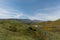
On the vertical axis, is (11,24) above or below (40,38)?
above

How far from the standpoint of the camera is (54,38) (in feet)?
35.5

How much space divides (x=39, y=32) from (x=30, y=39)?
140 centimetres

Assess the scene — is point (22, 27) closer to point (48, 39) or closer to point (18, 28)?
point (18, 28)

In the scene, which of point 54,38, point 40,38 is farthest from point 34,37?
point 54,38

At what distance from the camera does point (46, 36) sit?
10.7m

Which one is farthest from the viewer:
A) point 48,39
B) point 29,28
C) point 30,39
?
point 29,28

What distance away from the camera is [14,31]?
36.8ft

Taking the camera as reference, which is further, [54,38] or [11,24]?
[11,24]

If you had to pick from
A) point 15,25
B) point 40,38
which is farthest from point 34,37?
point 15,25

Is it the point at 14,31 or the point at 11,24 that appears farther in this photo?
the point at 11,24

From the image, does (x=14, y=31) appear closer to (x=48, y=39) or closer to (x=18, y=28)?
(x=18, y=28)

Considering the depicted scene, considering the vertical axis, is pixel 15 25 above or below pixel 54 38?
above

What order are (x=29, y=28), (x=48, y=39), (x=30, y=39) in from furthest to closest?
(x=29, y=28)
(x=48, y=39)
(x=30, y=39)

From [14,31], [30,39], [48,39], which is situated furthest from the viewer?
[14,31]
